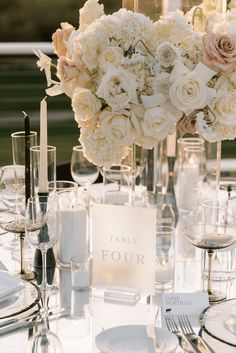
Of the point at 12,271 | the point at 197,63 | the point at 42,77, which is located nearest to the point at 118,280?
the point at 12,271

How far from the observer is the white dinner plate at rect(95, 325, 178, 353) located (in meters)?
1.45

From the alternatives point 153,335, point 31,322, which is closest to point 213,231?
point 153,335

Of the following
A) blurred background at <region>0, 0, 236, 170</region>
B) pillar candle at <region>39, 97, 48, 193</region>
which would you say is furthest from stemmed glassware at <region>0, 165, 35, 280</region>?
blurred background at <region>0, 0, 236, 170</region>

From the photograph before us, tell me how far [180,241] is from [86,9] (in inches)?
28.0

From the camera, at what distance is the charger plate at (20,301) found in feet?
5.29

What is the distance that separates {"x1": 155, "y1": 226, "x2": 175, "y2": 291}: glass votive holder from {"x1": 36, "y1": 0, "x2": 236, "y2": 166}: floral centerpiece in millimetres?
255

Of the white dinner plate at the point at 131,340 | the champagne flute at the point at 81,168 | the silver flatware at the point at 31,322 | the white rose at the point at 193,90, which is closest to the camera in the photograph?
the white dinner plate at the point at 131,340

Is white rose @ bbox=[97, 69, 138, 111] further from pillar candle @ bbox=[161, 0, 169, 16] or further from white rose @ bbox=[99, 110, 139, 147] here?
pillar candle @ bbox=[161, 0, 169, 16]

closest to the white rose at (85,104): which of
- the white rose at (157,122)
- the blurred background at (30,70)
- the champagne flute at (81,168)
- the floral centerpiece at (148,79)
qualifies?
the floral centerpiece at (148,79)

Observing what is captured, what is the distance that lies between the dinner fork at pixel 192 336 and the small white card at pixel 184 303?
0.7 inches

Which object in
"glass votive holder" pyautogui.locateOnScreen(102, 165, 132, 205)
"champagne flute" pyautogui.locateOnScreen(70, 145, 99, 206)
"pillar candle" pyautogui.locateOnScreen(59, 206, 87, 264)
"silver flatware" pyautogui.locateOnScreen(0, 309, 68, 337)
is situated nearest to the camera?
"silver flatware" pyautogui.locateOnScreen(0, 309, 68, 337)

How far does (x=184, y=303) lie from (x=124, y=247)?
0.77 ft

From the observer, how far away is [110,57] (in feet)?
5.51

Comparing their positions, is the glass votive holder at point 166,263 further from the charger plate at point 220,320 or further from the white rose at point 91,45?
the white rose at point 91,45
